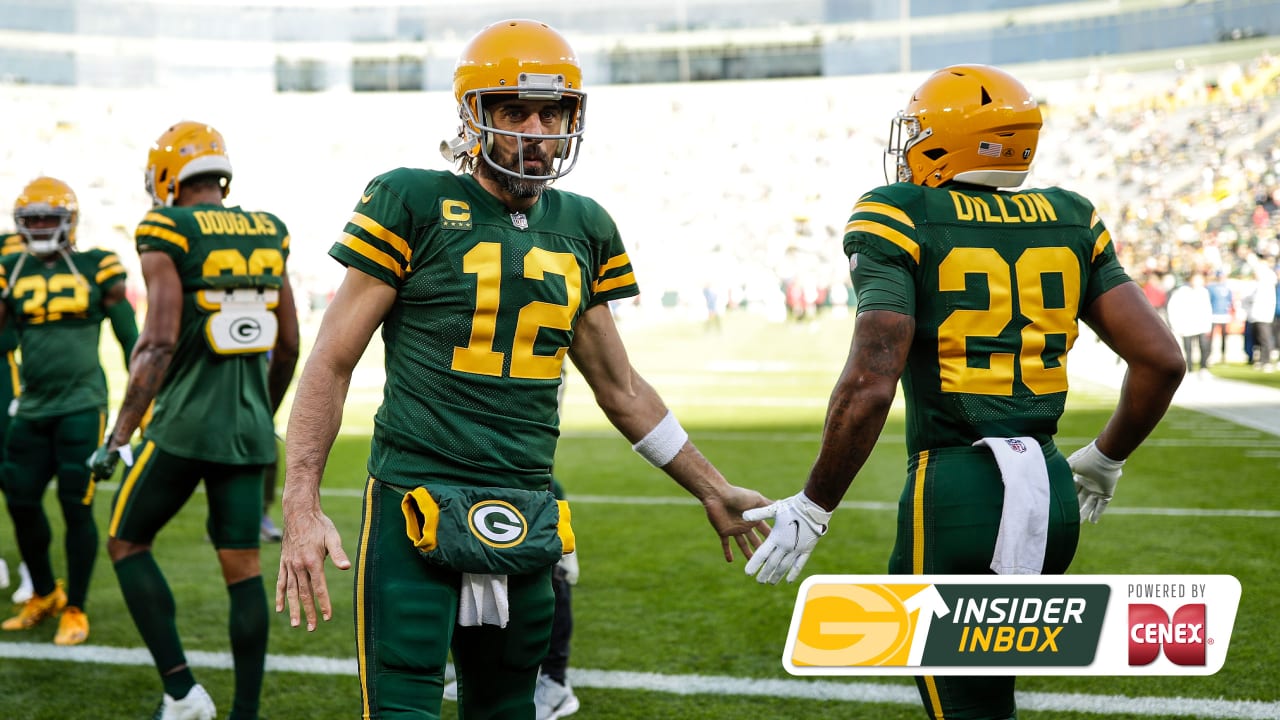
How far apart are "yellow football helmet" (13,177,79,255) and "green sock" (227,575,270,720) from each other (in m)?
2.41

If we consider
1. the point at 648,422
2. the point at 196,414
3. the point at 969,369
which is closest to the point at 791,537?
the point at 648,422

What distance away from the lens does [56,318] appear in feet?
18.6

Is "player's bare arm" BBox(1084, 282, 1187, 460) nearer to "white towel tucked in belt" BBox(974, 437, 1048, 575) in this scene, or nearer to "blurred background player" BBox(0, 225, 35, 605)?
"white towel tucked in belt" BBox(974, 437, 1048, 575)

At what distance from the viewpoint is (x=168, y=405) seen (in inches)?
162

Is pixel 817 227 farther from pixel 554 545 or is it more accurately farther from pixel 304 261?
pixel 554 545

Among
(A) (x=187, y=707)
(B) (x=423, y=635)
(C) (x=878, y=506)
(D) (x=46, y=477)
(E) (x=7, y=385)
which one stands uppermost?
(B) (x=423, y=635)

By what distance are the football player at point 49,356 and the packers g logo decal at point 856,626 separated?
411 cm

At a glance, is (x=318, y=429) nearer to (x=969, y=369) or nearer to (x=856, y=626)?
(x=856, y=626)

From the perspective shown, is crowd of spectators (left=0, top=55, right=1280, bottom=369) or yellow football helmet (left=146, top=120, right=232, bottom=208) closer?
yellow football helmet (left=146, top=120, right=232, bottom=208)

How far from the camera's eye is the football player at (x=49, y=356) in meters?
5.58

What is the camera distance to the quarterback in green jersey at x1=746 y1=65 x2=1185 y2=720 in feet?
8.75

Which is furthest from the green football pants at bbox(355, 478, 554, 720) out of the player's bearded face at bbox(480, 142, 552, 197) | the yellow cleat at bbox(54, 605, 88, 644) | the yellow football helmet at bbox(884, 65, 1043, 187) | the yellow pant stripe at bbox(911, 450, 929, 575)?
the yellow cleat at bbox(54, 605, 88, 644)

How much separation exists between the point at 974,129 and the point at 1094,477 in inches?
41.3

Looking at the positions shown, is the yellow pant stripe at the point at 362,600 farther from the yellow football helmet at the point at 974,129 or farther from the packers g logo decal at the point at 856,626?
the yellow football helmet at the point at 974,129
